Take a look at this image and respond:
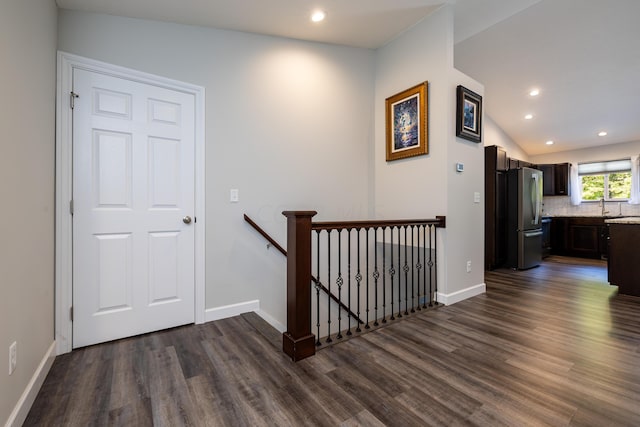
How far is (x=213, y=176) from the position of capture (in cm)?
262

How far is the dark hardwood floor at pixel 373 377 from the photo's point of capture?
55.4 inches

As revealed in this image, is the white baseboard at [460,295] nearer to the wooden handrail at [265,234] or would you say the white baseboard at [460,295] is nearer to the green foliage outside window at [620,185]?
the wooden handrail at [265,234]

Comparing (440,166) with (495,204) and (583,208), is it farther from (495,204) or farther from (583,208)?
(583,208)

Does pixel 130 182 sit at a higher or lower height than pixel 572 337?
higher

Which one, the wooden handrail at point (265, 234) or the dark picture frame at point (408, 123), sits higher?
the dark picture frame at point (408, 123)

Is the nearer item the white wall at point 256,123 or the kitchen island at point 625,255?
the white wall at point 256,123

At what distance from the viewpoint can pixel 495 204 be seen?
4688 millimetres

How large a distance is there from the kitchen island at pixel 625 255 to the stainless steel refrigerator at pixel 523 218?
120cm

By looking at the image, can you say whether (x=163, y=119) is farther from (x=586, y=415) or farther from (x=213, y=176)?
(x=586, y=415)

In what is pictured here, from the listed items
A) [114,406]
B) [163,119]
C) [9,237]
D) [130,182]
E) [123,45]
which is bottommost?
[114,406]

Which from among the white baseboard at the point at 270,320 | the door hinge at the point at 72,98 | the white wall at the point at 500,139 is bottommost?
the white baseboard at the point at 270,320

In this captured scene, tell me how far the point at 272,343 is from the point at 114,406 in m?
0.97

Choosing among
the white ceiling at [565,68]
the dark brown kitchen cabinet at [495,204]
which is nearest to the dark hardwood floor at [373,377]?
the dark brown kitchen cabinet at [495,204]

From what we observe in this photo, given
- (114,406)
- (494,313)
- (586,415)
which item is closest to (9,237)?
(114,406)
